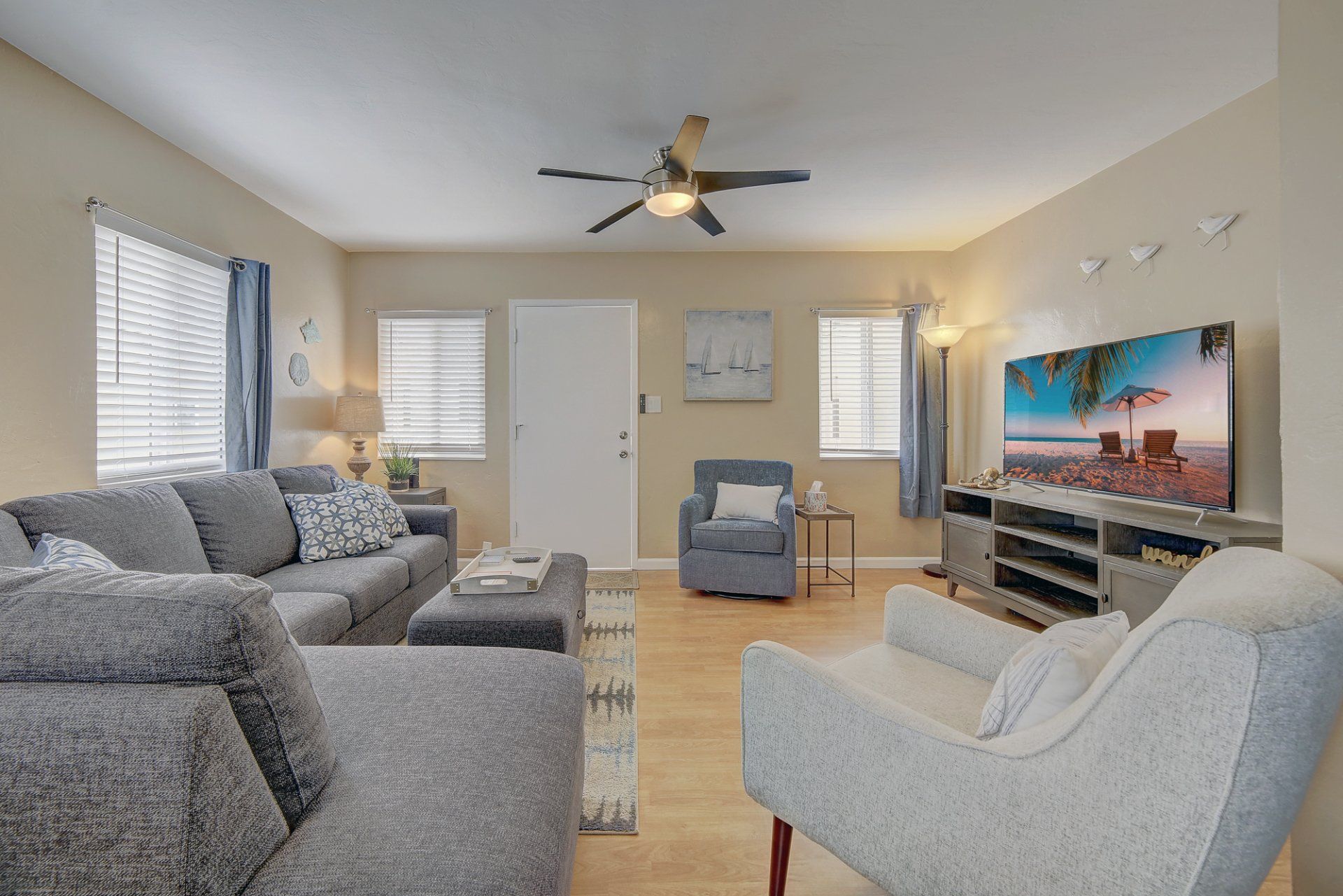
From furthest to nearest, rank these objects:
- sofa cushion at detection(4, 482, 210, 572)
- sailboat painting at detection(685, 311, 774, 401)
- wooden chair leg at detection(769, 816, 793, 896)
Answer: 1. sailboat painting at detection(685, 311, 774, 401)
2. sofa cushion at detection(4, 482, 210, 572)
3. wooden chair leg at detection(769, 816, 793, 896)

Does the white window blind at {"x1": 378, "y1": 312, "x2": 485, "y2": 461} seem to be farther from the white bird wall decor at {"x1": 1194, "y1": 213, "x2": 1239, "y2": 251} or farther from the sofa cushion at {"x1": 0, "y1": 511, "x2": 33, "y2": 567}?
the white bird wall decor at {"x1": 1194, "y1": 213, "x2": 1239, "y2": 251}

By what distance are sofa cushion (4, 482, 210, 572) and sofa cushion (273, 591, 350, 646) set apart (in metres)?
0.40

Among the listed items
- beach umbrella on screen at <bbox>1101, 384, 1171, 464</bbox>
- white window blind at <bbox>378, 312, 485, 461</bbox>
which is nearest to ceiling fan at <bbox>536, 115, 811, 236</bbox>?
beach umbrella on screen at <bbox>1101, 384, 1171, 464</bbox>

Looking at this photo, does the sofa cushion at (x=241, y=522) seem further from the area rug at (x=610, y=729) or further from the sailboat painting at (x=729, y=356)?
the sailboat painting at (x=729, y=356)

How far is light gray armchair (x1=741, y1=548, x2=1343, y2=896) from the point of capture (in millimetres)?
690

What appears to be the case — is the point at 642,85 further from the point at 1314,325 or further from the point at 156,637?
the point at 156,637

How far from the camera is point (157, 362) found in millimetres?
2695

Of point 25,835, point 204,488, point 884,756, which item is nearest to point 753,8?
point 884,756

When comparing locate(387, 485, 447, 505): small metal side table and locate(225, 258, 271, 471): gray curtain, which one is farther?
locate(387, 485, 447, 505): small metal side table

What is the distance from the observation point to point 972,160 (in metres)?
2.93

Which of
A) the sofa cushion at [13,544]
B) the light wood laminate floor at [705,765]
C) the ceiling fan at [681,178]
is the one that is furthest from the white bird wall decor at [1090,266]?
the sofa cushion at [13,544]

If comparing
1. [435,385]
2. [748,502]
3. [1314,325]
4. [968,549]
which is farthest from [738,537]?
[1314,325]

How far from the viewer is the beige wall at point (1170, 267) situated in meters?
2.26

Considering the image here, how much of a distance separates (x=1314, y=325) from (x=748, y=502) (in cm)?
297
